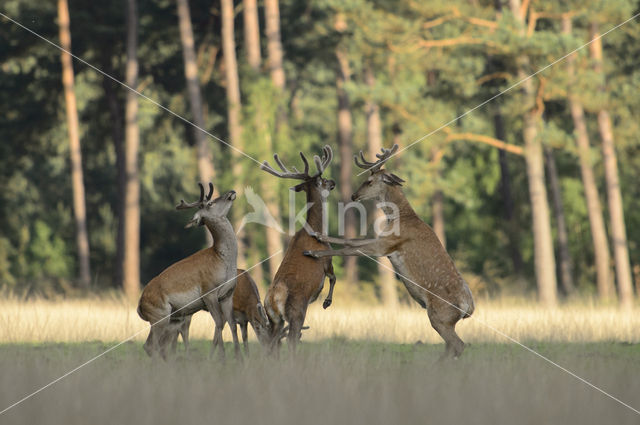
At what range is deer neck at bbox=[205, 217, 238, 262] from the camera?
9953 millimetres

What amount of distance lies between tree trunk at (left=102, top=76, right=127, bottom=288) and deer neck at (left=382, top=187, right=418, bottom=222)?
872 inches

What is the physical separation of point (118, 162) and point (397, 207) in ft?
75.2

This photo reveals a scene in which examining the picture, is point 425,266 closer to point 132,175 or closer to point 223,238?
point 223,238

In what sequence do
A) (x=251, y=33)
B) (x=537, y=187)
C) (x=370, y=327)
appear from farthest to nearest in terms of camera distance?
1. (x=251, y=33)
2. (x=537, y=187)
3. (x=370, y=327)

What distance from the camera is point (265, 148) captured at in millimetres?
23406

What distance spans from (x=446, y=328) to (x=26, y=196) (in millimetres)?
32382

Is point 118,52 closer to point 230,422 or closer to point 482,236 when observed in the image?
point 482,236

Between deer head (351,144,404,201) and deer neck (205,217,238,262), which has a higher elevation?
deer head (351,144,404,201)

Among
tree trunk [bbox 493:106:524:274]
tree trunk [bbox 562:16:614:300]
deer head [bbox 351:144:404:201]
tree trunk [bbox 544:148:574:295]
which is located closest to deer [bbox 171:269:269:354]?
deer head [bbox 351:144:404:201]

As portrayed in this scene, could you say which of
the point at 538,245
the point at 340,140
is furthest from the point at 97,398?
the point at 340,140

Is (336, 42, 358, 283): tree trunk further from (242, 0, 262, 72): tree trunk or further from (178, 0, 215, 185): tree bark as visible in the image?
(178, 0, 215, 185): tree bark

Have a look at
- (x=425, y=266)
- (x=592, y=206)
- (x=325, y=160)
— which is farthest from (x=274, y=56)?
(x=425, y=266)

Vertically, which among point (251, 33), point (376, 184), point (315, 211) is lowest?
point (315, 211)

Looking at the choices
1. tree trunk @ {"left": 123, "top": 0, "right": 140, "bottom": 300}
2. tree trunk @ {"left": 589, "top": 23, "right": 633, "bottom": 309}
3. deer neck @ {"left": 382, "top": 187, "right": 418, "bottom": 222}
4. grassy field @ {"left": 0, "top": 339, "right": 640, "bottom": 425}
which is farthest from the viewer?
tree trunk @ {"left": 123, "top": 0, "right": 140, "bottom": 300}
